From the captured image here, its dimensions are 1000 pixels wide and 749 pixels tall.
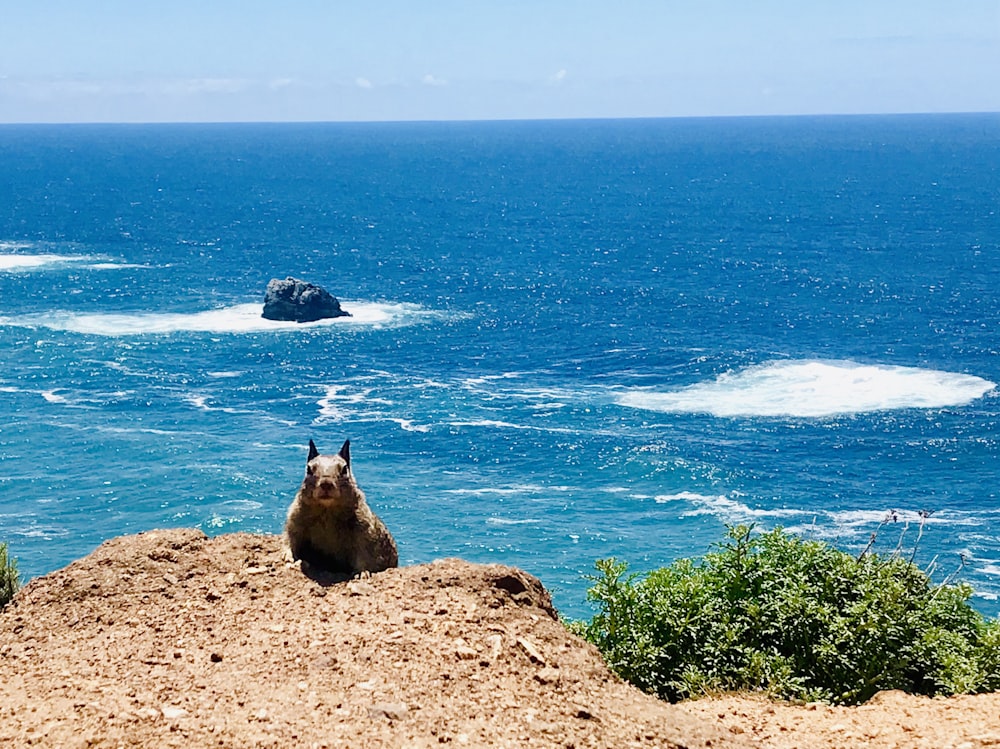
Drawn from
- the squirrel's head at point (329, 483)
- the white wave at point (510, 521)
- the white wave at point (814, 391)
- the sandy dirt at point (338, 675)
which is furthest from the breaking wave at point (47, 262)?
the sandy dirt at point (338, 675)

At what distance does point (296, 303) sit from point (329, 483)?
10647cm

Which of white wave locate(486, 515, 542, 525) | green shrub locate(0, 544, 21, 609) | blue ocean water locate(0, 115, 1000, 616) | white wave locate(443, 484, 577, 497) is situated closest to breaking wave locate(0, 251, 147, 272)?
blue ocean water locate(0, 115, 1000, 616)

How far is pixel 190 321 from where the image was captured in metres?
123

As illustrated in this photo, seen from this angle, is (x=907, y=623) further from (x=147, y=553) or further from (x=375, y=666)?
(x=147, y=553)

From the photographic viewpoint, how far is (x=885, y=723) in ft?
52.1

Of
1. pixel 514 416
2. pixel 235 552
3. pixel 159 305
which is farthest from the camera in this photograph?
pixel 159 305

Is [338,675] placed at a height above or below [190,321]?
above

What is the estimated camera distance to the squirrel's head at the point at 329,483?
18969mm

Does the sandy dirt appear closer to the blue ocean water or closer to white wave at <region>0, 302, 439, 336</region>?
the blue ocean water

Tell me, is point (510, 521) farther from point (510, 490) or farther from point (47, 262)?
point (47, 262)

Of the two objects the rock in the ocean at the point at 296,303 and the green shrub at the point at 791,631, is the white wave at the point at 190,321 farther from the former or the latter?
the green shrub at the point at 791,631

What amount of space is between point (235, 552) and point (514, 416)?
7131 centimetres

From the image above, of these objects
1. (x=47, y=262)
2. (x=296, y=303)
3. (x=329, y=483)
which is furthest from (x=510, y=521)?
(x=47, y=262)

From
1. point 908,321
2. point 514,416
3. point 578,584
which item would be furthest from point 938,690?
point 908,321
